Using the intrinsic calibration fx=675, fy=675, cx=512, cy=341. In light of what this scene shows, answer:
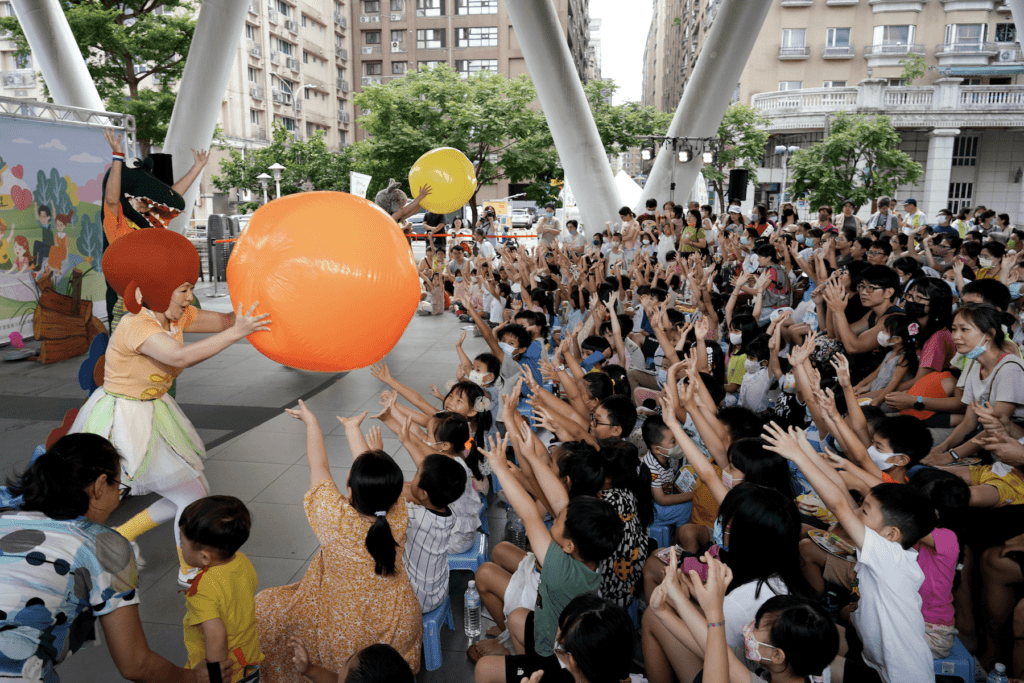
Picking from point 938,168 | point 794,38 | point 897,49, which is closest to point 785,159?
point 938,168

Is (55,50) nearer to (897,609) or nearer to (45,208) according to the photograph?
(45,208)

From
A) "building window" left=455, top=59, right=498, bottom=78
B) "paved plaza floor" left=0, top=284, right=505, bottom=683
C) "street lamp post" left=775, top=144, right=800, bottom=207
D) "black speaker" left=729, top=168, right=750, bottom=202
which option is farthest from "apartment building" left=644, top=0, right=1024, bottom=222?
"paved plaza floor" left=0, top=284, right=505, bottom=683

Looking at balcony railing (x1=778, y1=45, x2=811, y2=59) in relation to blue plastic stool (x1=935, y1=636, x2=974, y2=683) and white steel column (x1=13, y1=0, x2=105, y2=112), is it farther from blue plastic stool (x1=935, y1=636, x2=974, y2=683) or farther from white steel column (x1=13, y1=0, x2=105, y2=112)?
blue plastic stool (x1=935, y1=636, x2=974, y2=683)

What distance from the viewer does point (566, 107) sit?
40.2ft

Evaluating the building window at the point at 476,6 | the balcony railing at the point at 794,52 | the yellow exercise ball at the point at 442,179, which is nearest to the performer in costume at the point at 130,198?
the yellow exercise ball at the point at 442,179

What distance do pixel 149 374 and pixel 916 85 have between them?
108 ft

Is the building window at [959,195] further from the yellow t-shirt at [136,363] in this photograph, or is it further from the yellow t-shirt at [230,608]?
the yellow t-shirt at [230,608]

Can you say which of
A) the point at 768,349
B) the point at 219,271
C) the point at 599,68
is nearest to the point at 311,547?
the point at 768,349

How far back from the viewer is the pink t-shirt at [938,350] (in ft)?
14.3

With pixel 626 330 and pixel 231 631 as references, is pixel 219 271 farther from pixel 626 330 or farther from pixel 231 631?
pixel 231 631

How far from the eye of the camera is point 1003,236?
10734 millimetres

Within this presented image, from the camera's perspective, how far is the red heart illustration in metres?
7.72

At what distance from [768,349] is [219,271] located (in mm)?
14433

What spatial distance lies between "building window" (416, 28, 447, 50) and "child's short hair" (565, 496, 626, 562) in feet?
156
